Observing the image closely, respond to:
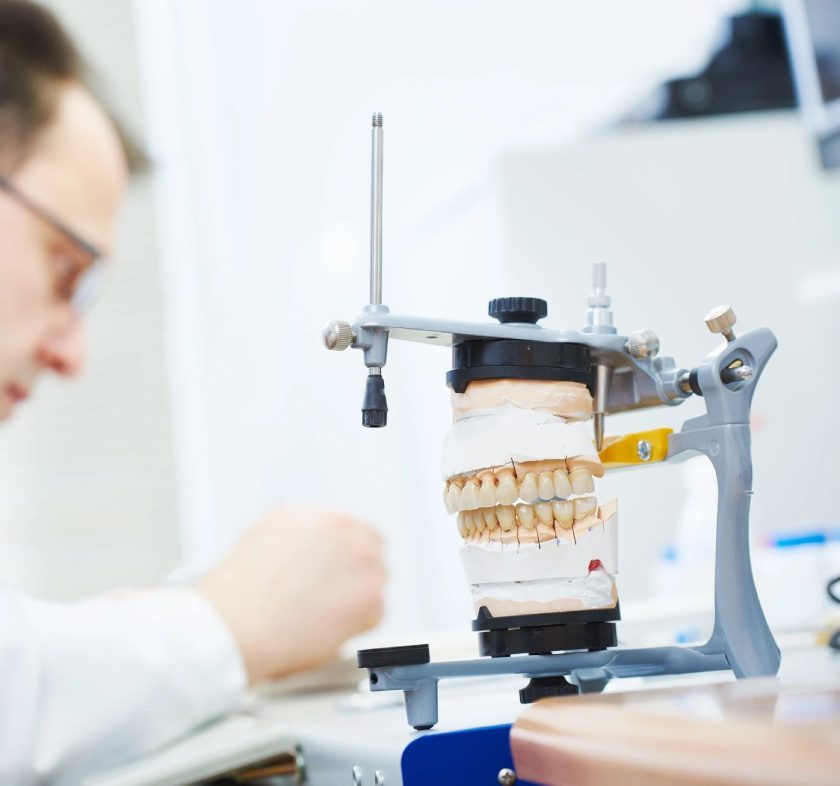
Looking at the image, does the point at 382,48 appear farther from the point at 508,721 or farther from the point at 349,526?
the point at 508,721

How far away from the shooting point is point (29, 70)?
141 centimetres

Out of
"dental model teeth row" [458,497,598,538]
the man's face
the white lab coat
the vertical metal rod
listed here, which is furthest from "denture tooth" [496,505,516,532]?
the man's face

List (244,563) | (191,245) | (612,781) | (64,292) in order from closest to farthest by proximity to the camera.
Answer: (612,781) → (244,563) → (64,292) → (191,245)

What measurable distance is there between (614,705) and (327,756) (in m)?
0.22

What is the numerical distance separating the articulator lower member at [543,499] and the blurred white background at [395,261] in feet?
0.19

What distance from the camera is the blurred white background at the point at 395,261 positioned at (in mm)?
1379

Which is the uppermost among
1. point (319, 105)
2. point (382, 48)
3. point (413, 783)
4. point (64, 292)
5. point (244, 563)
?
point (382, 48)

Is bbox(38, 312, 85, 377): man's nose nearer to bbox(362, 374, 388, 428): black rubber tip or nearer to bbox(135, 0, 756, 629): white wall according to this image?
bbox(135, 0, 756, 629): white wall

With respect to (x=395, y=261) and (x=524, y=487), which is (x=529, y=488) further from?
(x=395, y=261)

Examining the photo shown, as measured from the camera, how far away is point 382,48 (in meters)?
2.19

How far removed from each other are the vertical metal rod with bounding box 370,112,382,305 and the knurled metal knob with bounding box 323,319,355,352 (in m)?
0.03

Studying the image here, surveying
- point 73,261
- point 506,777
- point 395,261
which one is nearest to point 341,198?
point 395,261

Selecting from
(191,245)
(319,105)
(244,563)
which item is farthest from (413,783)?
(191,245)

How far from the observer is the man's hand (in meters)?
0.91
